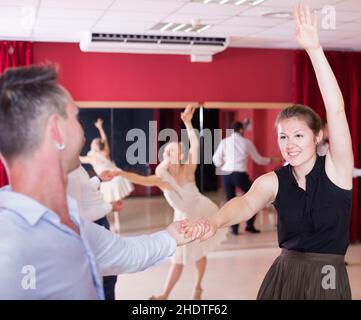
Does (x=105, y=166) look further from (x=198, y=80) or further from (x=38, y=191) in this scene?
(x=38, y=191)

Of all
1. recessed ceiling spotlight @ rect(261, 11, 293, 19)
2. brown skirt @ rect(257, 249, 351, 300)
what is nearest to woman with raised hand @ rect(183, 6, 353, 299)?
brown skirt @ rect(257, 249, 351, 300)

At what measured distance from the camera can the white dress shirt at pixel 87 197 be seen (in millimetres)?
1880

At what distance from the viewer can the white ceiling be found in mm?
2654

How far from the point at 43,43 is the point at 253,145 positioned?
2.05 meters

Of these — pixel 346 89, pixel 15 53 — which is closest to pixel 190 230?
pixel 15 53

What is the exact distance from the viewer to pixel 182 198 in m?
3.09

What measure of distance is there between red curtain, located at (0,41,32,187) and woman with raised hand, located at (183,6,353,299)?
1580 millimetres

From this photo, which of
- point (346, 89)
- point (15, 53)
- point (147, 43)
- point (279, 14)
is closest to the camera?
point (15, 53)

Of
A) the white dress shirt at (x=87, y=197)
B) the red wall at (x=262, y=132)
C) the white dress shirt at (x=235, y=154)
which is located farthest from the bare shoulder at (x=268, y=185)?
the red wall at (x=262, y=132)

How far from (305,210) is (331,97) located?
14.7 inches

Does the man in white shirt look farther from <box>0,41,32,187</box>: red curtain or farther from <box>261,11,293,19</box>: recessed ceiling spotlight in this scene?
<box>0,41,32,187</box>: red curtain

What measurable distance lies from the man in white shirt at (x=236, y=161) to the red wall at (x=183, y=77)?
35cm

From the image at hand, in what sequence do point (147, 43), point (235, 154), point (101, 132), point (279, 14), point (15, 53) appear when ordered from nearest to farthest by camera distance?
point (15, 53), point (279, 14), point (147, 43), point (235, 154), point (101, 132)

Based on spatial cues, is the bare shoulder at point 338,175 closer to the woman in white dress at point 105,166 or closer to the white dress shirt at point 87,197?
the white dress shirt at point 87,197
